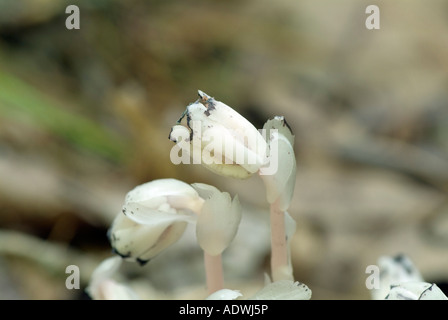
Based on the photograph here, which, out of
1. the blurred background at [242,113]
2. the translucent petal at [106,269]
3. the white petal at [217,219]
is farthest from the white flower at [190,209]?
the blurred background at [242,113]

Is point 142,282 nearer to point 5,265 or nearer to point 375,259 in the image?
point 5,265

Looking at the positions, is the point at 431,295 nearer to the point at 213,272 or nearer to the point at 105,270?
the point at 213,272

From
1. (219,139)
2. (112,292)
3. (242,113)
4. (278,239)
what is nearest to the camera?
(219,139)

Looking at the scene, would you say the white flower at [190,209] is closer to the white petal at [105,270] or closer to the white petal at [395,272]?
the white petal at [105,270]

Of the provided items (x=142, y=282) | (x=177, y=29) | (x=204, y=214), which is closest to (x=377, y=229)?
(x=142, y=282)

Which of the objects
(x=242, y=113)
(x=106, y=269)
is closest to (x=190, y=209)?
(x=106, y=269)
